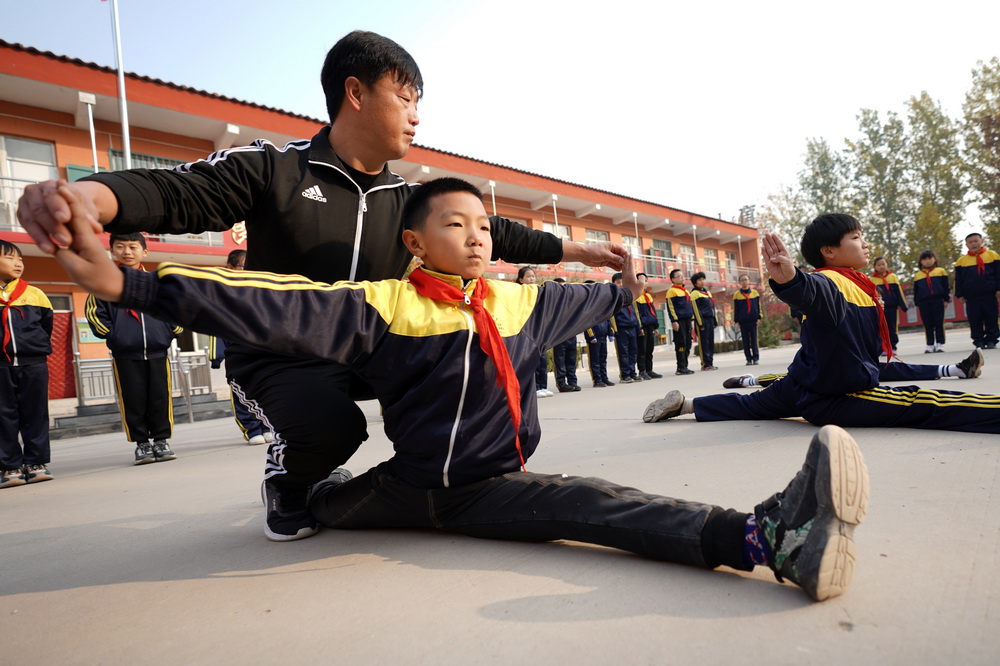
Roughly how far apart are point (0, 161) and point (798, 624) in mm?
16700

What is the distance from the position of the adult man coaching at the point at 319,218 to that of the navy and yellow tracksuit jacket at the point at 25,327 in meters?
3.53

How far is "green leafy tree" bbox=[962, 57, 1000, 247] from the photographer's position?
24.4 m

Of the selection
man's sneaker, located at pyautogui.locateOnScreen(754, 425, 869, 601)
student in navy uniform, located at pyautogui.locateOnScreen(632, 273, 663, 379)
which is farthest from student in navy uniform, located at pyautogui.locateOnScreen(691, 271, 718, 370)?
man's sneaker, located at pyautogui.locateOnScreen(754, 425, 869, 601)

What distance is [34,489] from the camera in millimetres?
4184

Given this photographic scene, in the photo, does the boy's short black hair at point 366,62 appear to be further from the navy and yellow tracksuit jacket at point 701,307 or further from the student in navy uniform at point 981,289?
the navy and yellow tracksuit jacket at point 701,307

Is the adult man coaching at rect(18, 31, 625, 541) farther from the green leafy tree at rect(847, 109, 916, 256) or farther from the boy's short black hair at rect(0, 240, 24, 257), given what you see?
the green leafy tree at rect(847, 109, 916, 256)

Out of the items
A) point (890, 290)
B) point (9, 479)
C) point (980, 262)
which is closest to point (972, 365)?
point (980, 262)

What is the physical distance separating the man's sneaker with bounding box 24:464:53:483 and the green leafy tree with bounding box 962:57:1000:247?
29.4 metres

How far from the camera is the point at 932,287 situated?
953 centimetres

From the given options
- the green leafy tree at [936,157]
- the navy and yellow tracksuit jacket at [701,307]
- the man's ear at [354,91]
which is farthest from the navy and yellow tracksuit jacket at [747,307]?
the green leafy tree at [936,157]

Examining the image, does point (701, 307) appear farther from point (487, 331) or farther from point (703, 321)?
point (487, 331)

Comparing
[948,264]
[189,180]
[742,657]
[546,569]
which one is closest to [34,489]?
[189,180]

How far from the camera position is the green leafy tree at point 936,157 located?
32062mm

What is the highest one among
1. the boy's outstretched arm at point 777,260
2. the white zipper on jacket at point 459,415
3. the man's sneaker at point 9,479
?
the boy's outstretched arm at point 777,260
